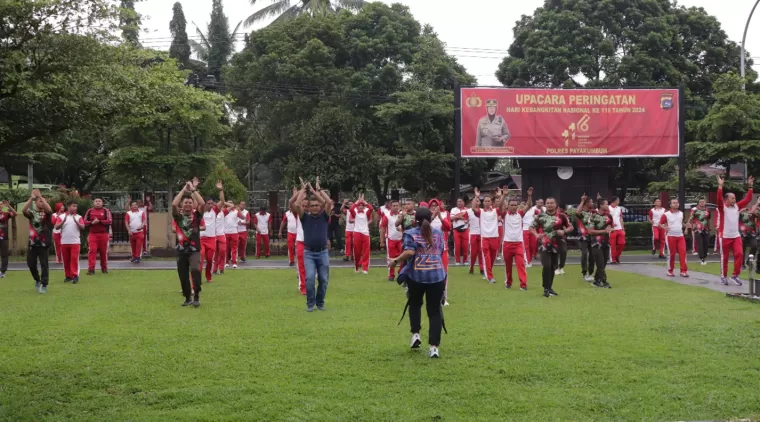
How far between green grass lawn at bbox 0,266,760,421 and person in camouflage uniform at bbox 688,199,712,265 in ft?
23.9

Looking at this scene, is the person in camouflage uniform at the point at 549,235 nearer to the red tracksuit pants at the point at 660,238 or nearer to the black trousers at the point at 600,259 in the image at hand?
the black trousers at the point at 600,259

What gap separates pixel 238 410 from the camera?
6.32m

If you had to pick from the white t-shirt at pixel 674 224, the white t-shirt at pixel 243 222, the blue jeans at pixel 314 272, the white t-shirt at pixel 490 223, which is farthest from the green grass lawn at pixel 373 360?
the white t-shirt at pixel 243 222

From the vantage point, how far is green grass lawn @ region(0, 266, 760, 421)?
252 inches

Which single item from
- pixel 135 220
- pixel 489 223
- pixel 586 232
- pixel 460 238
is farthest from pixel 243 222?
pixel 586 232

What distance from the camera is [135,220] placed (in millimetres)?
21656

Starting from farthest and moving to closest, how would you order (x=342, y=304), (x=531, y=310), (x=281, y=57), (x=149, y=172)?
(x=281, y=57), (x=149, y=172), (x=342, y=304), (x=531, y=310)

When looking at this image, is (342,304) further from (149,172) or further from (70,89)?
(149,172)

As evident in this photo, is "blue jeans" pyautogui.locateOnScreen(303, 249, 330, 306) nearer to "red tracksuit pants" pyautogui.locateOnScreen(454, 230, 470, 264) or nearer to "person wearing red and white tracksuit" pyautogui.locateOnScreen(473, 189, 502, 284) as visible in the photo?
"person wearing red and white tracksuit" pyautogui.locateOnScreen(473, 189, 502, 284)

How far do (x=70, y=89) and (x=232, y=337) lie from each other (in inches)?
161

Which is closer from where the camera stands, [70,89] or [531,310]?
[70,89]

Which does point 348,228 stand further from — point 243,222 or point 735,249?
point 735,249

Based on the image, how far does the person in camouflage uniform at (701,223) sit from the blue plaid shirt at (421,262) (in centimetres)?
1354

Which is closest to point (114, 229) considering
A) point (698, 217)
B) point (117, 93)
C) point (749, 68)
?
point (698, 217)
